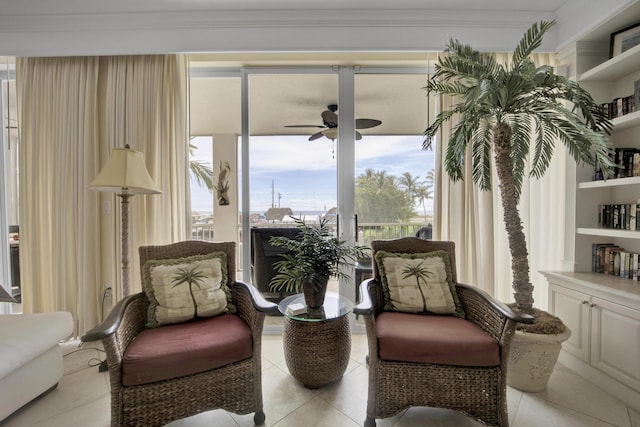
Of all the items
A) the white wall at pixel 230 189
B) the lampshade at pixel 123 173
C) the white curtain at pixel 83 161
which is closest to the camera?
the lampshade at pixel 123 173

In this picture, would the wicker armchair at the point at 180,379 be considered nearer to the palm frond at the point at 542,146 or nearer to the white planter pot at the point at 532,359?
the white planter pot at the point at 532,359

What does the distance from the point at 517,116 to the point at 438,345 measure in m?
1.61

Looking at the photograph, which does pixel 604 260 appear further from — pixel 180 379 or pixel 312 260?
pixel 180 379

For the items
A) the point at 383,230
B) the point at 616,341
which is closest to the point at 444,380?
the point at 616,341

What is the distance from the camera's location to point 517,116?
1.89 metres

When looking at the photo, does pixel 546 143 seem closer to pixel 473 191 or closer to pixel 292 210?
pixel 473 191

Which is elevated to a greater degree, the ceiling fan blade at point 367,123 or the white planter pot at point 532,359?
the ceiling fan blade at point 367,123

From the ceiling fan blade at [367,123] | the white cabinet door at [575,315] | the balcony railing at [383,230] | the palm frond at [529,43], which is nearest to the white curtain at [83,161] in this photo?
the balcony railing at [383,230]

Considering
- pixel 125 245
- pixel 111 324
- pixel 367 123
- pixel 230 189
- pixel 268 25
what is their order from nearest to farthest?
pixel 111 324
pixel 125 245
pixel 268 25
pixel 367 123
pixel 230 189

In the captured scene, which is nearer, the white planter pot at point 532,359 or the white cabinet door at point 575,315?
the white planter pot at point 532,359

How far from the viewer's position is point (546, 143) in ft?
6.39

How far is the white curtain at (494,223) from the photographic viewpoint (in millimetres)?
2441

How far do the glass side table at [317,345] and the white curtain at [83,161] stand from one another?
1486 millimetres

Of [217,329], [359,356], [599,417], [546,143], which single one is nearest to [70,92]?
[217,329]
